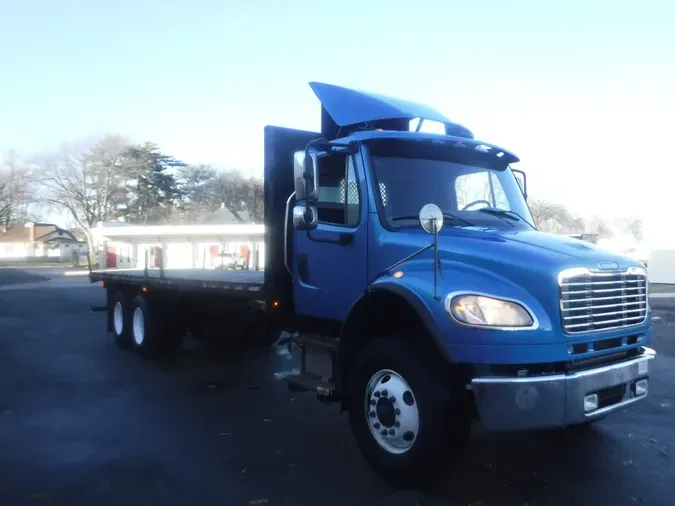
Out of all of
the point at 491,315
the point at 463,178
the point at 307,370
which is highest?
the point at 463,178

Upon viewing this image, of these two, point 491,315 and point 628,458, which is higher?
point 491,315

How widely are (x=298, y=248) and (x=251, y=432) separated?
183 cm

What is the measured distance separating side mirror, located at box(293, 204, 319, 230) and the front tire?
113 cm

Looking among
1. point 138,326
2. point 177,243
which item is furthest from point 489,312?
point 177,243

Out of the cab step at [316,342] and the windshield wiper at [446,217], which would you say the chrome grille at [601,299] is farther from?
the cab step at [316,342]

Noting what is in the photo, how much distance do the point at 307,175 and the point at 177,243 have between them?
3601 centimetres

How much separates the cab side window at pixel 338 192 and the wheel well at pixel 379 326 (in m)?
0.82

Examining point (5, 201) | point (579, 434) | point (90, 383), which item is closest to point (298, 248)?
point (579, 434)

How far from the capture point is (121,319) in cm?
1112

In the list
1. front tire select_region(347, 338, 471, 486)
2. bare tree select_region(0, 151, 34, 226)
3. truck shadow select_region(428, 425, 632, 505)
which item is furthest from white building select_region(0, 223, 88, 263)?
front tire select_region(347, 338, 471, 486)

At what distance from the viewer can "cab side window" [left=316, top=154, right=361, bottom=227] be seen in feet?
17.5

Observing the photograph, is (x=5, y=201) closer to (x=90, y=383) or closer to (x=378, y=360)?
(x=90, y=383)

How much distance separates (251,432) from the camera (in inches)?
238

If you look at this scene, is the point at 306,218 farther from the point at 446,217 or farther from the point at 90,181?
the point at 90,181
